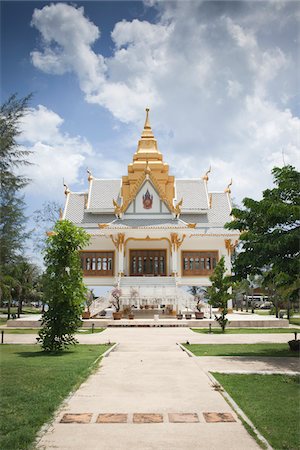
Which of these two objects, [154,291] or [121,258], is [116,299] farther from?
[121,258]

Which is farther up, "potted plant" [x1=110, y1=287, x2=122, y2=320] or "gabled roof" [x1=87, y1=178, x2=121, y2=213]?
"gabled roof" [x1=87, y1=178, x2=121, y2=213]

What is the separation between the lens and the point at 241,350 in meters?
14.8

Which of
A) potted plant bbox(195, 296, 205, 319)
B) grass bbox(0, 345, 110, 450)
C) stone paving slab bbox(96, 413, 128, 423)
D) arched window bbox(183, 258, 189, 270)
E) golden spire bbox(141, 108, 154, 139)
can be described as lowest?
stone paving slab bbox(96, 413, 128, 423)

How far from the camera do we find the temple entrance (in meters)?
38.1

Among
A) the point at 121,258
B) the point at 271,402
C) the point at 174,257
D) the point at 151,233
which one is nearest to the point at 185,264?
the point at 174,257

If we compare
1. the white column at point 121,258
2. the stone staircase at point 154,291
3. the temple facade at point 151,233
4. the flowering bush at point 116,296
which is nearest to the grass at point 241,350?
the flowering bush at point 116,296

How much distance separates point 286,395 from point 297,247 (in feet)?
Result: 18.0

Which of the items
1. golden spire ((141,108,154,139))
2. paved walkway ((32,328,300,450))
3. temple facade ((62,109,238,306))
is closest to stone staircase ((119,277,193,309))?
temple facade ((62,109,238,306))

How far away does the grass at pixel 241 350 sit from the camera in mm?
13836

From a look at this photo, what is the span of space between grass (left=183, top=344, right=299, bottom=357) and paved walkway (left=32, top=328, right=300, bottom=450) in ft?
9.94

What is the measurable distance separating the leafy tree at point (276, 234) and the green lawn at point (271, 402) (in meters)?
3.28

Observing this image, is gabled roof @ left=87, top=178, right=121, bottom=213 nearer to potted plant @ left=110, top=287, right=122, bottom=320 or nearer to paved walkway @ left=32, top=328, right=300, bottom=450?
potted plant @ left=110, top=287, right=122, bottom=320

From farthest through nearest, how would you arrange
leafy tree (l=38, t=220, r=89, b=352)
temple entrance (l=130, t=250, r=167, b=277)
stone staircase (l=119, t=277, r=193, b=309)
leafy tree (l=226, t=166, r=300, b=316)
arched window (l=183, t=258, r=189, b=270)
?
temple entrance (l=130, t=250, r=167, b=277), arched window (l=183, t=258, r=189, b=270), stone staircase (l=119, t=277, r=193, b=309), leafy tree (l=38, t=220, r=89, b=352), leafy tree (l=226, t=166, r=300, b=316)

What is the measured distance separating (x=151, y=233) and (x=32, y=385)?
2866 cm
